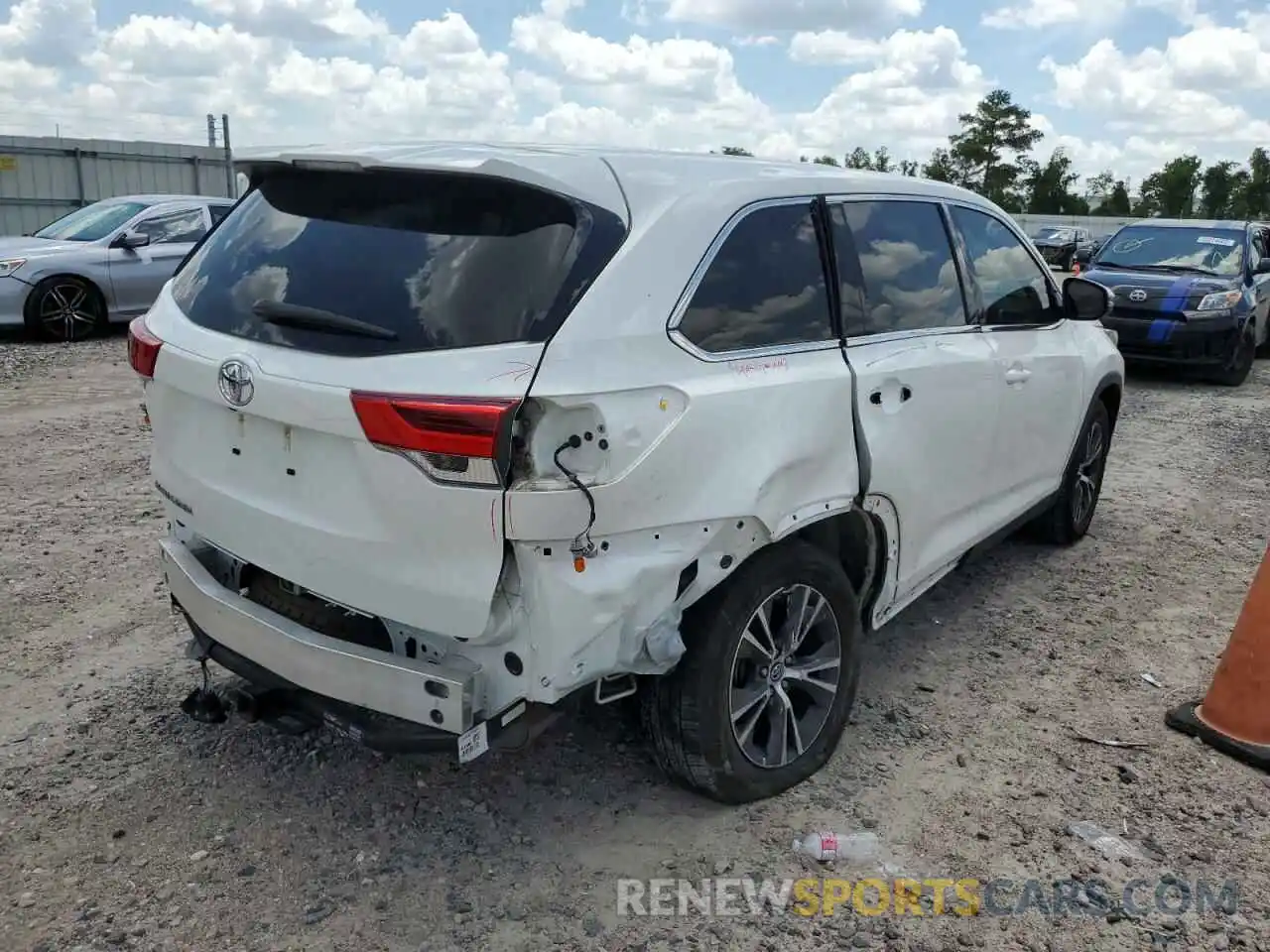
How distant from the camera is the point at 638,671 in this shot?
2.80 m

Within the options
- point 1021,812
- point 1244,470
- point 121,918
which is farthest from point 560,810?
point 1244,470

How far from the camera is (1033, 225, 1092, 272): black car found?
1384 inches

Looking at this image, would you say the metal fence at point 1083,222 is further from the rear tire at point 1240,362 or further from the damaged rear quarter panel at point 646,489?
the damaged rear quarter panel at point 646,489

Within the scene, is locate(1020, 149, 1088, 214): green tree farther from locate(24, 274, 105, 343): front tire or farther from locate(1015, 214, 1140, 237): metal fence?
locate(24, 274, 105, 343): front tire

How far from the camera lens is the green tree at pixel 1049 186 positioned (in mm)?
67688

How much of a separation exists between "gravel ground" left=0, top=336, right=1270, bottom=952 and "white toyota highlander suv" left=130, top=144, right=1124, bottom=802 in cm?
35

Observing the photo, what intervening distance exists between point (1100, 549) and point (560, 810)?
387cm

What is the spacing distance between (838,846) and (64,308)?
1116cm

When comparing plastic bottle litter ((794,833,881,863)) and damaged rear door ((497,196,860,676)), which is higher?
damaged rear door ((497,196,860,676))

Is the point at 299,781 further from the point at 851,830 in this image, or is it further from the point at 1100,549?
the point at 1100,549

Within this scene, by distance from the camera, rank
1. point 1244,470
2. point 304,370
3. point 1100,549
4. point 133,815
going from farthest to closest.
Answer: point 1244,470 → point 1100,549 → point 133,815 → point 304,370

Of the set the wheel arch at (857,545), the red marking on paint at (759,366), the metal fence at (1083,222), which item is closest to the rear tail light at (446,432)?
the red marking on paint at (759,366)

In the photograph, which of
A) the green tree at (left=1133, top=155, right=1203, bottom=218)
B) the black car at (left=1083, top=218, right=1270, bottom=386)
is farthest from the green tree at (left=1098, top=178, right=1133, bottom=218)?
the black car at (left=1083, top=218, right=1270, bottom=386)

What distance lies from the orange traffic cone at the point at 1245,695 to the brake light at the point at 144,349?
12.2 ft
